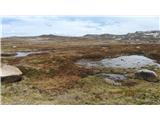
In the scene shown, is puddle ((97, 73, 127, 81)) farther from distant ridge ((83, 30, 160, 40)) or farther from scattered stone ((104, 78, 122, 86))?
distant ridge ((83, 30, 160, 40))

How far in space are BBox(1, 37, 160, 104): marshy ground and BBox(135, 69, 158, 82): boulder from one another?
0.04m

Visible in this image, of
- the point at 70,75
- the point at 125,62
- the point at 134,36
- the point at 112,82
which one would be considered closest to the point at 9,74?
the point at 70,75

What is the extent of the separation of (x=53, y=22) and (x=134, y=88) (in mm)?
1115

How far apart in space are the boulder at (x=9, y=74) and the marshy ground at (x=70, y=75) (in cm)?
4

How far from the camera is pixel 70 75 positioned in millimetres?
11711

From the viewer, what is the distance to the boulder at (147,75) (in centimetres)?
1165

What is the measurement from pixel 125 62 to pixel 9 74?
1.25m

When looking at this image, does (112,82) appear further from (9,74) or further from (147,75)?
(9,74)

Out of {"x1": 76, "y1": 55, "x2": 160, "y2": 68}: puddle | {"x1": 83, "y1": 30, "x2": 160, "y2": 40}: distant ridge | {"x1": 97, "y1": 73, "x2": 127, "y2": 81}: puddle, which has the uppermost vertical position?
{"x1": 83, "y1": 30, "x2": 160, "y2": 40}: distant ridge

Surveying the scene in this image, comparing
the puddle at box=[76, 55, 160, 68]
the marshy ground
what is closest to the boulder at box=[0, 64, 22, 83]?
the marshy ground

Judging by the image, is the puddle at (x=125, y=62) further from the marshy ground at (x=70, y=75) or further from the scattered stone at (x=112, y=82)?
the scattered stone at (x=112, y=82)

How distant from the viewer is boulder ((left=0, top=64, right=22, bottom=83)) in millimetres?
11656
